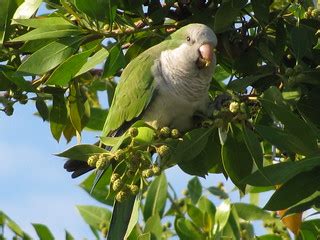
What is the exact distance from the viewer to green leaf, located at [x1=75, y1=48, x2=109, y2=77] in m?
2.55

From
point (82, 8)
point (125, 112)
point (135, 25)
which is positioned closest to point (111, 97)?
point (125, 112)

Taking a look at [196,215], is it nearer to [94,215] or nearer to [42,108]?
[94,215]

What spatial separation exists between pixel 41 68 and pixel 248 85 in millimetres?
A: 709

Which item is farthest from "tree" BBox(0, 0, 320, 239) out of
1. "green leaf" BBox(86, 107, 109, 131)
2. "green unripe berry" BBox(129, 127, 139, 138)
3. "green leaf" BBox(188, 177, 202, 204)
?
"green leaf" BBox(188, 177, 202, 204)

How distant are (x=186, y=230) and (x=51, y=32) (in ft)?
3.00

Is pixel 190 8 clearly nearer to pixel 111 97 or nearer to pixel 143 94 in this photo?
pixel 143 94

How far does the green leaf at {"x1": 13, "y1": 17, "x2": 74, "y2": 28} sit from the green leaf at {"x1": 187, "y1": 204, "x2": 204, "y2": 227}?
3.03 ft

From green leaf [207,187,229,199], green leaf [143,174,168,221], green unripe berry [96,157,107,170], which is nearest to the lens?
green unripe berry [96,157,107,170]

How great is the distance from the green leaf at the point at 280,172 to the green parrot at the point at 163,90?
65 cm

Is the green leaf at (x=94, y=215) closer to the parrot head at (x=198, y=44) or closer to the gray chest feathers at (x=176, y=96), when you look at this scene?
the gray chest feathers at (x=176, y=96)

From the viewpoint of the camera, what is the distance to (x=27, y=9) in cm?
257

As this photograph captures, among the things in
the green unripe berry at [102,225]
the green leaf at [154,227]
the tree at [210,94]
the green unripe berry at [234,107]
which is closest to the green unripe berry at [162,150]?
the tree at [210,94]

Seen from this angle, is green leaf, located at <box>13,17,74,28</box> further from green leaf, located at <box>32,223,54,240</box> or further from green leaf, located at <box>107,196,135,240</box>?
green leaf, located at <box>32,223,54,240</box>

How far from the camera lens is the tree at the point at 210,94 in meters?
2.23
